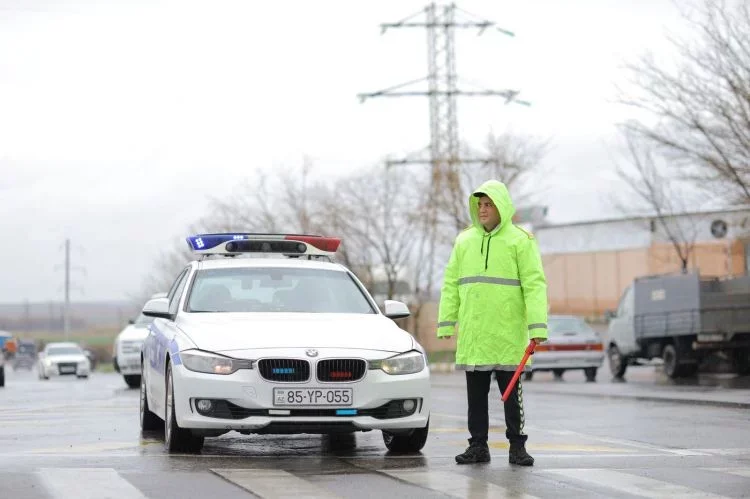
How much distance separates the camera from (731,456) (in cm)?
1094

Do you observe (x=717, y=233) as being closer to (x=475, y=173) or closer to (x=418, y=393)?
(x=475, y=173)

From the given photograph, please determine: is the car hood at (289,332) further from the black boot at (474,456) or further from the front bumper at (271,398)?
the black boot at (474,456)

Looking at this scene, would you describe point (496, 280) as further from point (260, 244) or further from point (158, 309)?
point (260, 244)

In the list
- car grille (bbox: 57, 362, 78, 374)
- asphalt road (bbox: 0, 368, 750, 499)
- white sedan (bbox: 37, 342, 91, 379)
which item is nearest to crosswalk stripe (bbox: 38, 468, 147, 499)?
asphalt road (bbox: 0, 368, 750, 499)

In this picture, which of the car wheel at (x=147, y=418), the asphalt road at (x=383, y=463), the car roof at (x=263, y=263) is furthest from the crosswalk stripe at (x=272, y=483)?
the car wheel at (x=147, y=418)

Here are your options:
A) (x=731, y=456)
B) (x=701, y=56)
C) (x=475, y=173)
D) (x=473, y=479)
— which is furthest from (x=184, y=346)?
(x=475, y=173)

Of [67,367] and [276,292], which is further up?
[276,292]

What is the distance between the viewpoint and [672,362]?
2992cm

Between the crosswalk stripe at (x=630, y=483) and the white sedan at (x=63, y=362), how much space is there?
42443 mm

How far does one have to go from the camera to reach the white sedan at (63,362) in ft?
169

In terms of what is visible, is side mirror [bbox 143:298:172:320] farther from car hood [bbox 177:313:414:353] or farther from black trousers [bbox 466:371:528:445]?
black trousers [bbox 466:371:528:445]

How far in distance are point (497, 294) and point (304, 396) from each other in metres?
1.55

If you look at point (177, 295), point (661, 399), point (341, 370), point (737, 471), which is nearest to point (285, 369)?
point (341, 370)

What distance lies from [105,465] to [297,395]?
4.65ft
